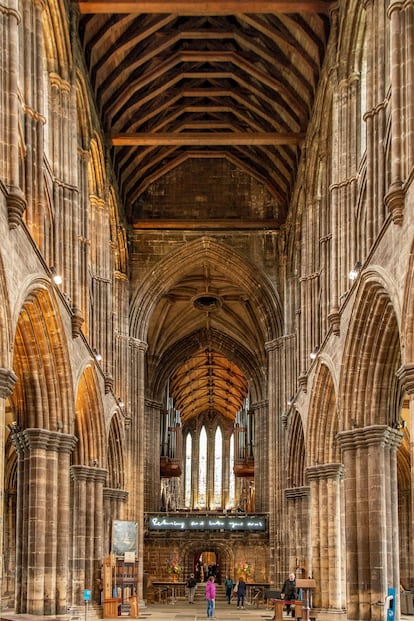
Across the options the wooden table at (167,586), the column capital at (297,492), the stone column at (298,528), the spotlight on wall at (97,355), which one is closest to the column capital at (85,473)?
the spotlight on wall at (97,355)

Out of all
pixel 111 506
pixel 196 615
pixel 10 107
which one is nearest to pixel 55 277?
pixel 10 107

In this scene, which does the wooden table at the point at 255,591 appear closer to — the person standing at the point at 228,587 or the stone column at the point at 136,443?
the person standing at the point at 228,587

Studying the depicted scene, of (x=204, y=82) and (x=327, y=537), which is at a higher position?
(x=204, y=82)

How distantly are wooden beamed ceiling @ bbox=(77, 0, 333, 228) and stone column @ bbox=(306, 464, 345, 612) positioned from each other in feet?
34.0

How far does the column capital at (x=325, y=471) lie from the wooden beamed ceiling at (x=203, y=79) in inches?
394

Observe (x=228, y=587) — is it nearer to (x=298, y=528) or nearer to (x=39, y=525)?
(x=298, y=528)

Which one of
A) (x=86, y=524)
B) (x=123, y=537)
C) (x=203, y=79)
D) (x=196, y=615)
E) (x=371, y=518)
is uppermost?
(x=203, y=79)

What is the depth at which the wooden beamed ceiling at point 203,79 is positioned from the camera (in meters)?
27.0

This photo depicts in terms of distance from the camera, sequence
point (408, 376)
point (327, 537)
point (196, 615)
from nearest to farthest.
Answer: point (408, 376)
point (327, 537)
point (196, 615)

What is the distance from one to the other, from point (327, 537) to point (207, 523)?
1705 centimetres

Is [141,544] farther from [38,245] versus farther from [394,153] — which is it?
[394,153]

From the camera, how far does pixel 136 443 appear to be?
38.2m

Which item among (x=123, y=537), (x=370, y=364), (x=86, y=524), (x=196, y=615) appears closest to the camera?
(x=370, y=364)

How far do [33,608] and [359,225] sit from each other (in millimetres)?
10824
